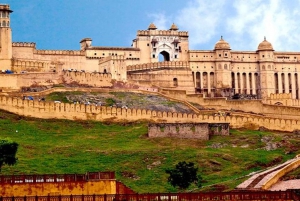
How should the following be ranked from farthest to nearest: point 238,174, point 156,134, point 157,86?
1. point 157,86
2. point 156,134
3. point 238,174

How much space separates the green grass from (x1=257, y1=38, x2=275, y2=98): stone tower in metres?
31.5

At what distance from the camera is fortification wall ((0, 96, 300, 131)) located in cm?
8062

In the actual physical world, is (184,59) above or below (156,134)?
above

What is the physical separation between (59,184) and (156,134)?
113 feet

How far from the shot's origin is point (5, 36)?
9669cm

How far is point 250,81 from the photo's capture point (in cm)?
11388

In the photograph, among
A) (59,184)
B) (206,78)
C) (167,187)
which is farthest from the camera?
(206,78)

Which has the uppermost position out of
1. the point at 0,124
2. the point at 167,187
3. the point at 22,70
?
the point at 22,70

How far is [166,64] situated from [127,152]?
3926cm

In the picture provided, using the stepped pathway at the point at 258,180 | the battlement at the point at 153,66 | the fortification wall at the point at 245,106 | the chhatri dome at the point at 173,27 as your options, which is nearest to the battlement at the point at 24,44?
the battlement at the point at 153,66

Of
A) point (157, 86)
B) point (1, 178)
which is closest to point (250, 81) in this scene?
point (157, 86)

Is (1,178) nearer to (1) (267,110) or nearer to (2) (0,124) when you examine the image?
(2) (0,124)

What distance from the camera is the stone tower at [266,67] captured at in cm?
11294

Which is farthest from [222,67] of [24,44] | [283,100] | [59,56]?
[24,44]
